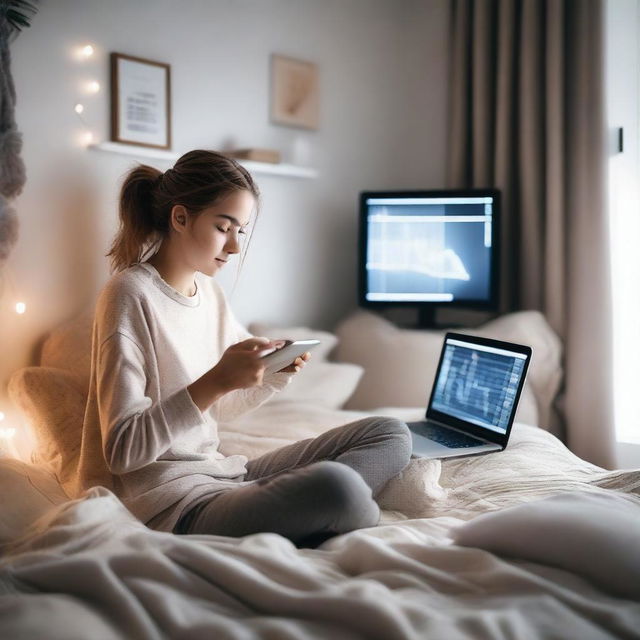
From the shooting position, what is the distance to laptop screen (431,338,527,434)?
179cm

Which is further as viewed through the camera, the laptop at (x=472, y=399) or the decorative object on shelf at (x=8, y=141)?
the decorative object on shelf at (x=8, y=141)

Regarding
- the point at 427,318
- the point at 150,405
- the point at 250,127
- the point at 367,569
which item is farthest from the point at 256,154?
the point at 367,569

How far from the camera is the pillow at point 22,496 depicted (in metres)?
1.29

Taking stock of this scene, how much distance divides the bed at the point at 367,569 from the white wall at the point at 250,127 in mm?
793

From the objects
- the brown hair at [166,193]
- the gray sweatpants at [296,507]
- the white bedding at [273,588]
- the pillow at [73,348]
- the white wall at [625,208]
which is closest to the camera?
the white bedding at [273,588]

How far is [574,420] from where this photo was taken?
2621mm

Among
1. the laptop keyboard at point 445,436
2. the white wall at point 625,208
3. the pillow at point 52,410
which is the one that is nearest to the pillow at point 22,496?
the pillow at point 52,410

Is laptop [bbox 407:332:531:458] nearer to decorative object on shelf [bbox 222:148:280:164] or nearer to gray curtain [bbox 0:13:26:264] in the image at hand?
decorative object on shelf [bbox 222:148:280:164]

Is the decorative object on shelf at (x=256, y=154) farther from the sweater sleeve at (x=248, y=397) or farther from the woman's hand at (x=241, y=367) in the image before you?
the woman's hand at (x=241, y=367)

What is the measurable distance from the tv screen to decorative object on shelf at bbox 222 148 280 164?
0.39m

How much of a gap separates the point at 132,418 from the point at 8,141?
3.21 ft

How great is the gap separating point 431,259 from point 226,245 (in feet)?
4.19

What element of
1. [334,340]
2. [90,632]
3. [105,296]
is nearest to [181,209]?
[105,296]

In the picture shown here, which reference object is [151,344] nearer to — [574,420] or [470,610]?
[470,610]
